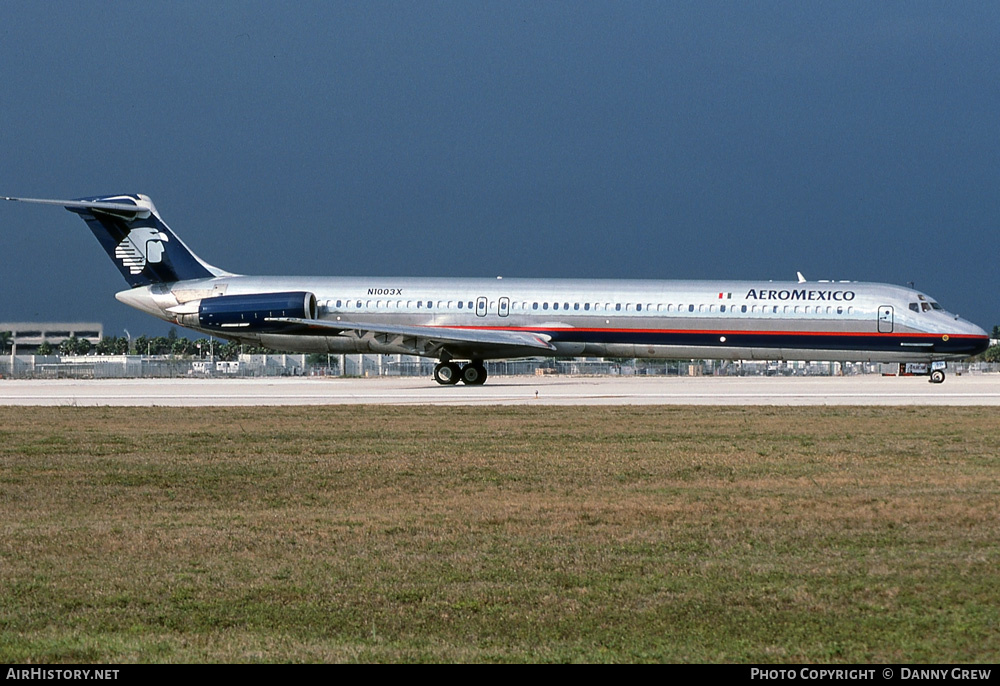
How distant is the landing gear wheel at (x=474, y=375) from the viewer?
4088cm

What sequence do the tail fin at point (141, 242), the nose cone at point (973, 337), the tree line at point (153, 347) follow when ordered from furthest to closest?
the tree line at point (153, 347) → the tail fin at point (141, 242) → the nose cone at point (973, 337)

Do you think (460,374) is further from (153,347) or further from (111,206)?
(153,347)

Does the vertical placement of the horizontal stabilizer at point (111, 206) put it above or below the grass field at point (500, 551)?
above

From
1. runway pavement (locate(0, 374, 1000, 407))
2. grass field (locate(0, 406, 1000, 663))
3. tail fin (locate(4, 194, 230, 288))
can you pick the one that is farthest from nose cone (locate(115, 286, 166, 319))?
grass field (locate(0, 406, 1000, 663))

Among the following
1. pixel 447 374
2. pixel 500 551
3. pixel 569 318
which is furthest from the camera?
pixel 447 374

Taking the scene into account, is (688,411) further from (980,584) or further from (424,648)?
(424,648)

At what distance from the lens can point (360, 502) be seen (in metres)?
12.2

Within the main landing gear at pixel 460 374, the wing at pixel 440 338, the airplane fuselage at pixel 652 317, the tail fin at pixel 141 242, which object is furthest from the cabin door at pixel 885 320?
the tail fin at pixel 141 242

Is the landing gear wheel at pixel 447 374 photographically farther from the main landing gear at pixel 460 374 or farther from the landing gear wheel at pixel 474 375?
the landing gear wheel at pixel 474 375

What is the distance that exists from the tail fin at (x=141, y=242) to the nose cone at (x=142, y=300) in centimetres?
35

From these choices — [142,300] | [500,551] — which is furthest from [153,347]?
[500,551]

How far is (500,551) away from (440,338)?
29136mm

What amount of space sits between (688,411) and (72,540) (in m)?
17.4

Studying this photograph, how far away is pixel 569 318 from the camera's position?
129 feet
